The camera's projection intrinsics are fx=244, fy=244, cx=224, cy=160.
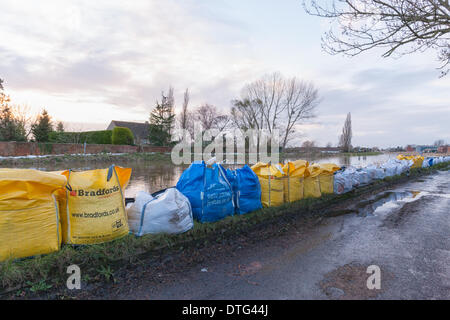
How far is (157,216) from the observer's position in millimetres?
3189

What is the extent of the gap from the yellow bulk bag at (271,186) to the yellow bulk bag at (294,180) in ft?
0.84

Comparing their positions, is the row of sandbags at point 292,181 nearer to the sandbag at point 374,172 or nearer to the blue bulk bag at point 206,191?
the blue bulk bag at point 206,191

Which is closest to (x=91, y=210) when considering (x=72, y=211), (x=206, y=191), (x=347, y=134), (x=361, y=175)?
(x=72, y=211)

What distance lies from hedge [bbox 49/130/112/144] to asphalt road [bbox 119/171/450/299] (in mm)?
29619

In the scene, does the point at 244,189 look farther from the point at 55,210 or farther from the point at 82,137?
the point at 82,137

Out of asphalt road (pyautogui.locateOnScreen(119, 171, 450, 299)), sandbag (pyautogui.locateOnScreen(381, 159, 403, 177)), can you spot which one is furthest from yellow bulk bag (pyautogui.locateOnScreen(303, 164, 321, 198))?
sandbag (pyautogui.locateOnScreen(381, 159, 403, 177))

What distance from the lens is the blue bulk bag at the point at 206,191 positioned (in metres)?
3.76

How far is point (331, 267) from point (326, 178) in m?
3.85

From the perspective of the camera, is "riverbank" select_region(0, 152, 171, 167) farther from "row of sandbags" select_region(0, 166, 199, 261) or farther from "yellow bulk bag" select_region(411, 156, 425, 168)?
"yellow bulk bag" select_region(411, 156, 425, 168)

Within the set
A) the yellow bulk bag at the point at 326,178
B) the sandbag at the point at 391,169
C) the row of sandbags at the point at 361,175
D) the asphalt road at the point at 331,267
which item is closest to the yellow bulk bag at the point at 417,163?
the row of sandbags at the point at 361,175

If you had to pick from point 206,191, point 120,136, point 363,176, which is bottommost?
point 363,176

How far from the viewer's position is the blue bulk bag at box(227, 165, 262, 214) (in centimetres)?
441
